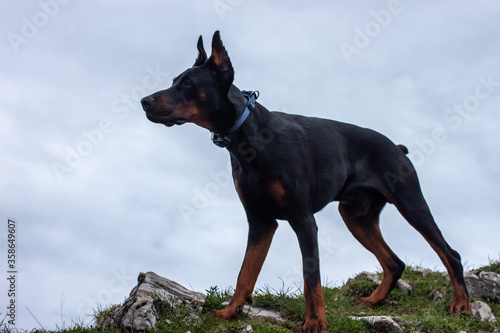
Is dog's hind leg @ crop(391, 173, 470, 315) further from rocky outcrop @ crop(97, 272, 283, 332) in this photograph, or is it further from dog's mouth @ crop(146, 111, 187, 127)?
dog's mouth @ crop(146, 111, 187, 127)

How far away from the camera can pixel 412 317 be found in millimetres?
6922

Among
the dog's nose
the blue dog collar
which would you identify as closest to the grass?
the blue dog collar

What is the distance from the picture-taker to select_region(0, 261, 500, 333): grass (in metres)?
6.11

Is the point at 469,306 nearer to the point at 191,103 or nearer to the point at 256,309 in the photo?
the point at 256,309

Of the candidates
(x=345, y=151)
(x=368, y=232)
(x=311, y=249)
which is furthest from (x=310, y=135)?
(x=368, y=232)

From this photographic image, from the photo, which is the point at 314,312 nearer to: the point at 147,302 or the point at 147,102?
the point at 147,302

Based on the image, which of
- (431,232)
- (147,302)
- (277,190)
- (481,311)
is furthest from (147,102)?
(481,311)

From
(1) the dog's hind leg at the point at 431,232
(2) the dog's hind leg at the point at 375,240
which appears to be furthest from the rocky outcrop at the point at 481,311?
(2) the dog's hind leg at the point at 375,240

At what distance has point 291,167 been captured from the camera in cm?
612

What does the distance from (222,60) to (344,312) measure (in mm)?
3666

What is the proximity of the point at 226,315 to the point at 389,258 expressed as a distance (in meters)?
2.87

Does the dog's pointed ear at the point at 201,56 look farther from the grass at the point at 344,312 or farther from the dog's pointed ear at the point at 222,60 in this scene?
the grass at the point at 344,312

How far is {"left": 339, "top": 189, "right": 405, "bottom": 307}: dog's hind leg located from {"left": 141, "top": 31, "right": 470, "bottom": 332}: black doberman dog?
11 cm

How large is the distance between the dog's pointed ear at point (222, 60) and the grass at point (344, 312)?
2.74 meters
